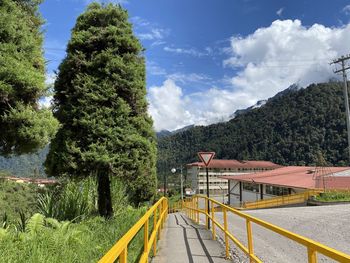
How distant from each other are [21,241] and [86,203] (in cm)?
637

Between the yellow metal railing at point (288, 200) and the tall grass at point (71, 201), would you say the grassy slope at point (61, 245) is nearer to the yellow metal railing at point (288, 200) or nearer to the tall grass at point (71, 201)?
the tall grass at point (71, 201)

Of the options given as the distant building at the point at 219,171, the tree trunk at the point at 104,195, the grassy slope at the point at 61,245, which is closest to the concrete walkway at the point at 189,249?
the grassy slope at the point at 61,245

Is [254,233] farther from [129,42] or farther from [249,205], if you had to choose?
[249,205]

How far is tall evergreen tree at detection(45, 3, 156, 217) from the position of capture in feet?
36.2

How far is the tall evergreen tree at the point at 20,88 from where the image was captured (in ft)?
19.3

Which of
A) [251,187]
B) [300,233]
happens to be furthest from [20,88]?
[251,187]

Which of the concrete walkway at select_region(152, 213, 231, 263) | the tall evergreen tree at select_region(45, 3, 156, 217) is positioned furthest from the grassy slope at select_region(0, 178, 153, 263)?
the tall evergreen tree at select_region(45, 3, 156, 217)

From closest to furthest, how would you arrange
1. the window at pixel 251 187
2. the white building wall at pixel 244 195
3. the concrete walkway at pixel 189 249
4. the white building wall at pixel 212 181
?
the concrete walkway at pixel 189 249
the white building wall at pixel 244 195
the window at pixel 251 187
the white building wall at pixel 212 181

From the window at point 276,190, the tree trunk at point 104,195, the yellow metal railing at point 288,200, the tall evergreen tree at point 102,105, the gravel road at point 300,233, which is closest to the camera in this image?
the gravel road at point 300,233

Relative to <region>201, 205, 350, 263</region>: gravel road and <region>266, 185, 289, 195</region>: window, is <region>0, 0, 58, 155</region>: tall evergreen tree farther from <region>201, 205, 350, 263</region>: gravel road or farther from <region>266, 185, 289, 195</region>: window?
<region>266, 185, 289, 195</region>: window

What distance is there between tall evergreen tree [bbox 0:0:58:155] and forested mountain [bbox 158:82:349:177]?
92059mm

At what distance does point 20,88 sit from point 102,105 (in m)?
5.31

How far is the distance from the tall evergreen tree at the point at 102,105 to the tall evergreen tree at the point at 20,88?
4.27 m

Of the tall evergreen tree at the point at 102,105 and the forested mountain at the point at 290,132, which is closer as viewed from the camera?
the tall evergreen tree at the point at 102,105
